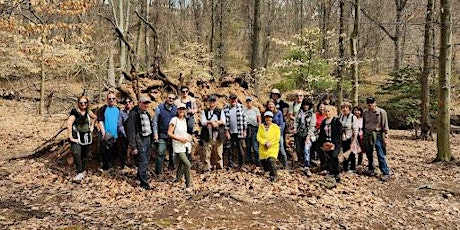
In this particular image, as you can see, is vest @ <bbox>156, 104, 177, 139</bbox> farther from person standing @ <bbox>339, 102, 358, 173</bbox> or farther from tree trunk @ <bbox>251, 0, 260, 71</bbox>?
tree trunk @ <bbox>251, 0, 260, 71</bbox>

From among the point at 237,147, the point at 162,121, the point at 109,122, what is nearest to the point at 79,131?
the point at 109,122

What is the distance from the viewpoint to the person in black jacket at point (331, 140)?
373 inches

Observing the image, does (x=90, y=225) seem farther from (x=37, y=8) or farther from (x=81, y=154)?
(x=37, y=8)

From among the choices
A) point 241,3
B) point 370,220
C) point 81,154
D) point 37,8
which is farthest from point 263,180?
point 241,3

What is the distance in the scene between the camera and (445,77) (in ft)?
38.6

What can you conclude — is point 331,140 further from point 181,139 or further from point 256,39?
point 256,39

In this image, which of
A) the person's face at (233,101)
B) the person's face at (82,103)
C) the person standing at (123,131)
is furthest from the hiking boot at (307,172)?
the person's face at (82,103)

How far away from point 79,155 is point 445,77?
9982 mm

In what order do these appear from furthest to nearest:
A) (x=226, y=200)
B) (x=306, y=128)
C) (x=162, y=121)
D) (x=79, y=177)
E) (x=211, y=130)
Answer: (x=306, y=128) < (x=211, y=130) < (x=79, y=177) < (x=162, y=121) < (x=226, y=200)

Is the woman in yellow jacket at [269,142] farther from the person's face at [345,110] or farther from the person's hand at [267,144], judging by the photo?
the person's face at [345,110]

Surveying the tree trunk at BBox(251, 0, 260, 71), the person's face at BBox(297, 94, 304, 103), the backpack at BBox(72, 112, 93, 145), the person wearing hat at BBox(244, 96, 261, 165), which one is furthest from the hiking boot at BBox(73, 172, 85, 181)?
the tree trunk at BBox(251, 0, 260, 71)

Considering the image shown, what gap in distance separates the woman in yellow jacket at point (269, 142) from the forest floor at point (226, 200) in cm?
43

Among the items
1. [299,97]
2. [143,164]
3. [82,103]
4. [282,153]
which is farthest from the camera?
[299,97]

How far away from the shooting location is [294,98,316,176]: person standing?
10078mm
